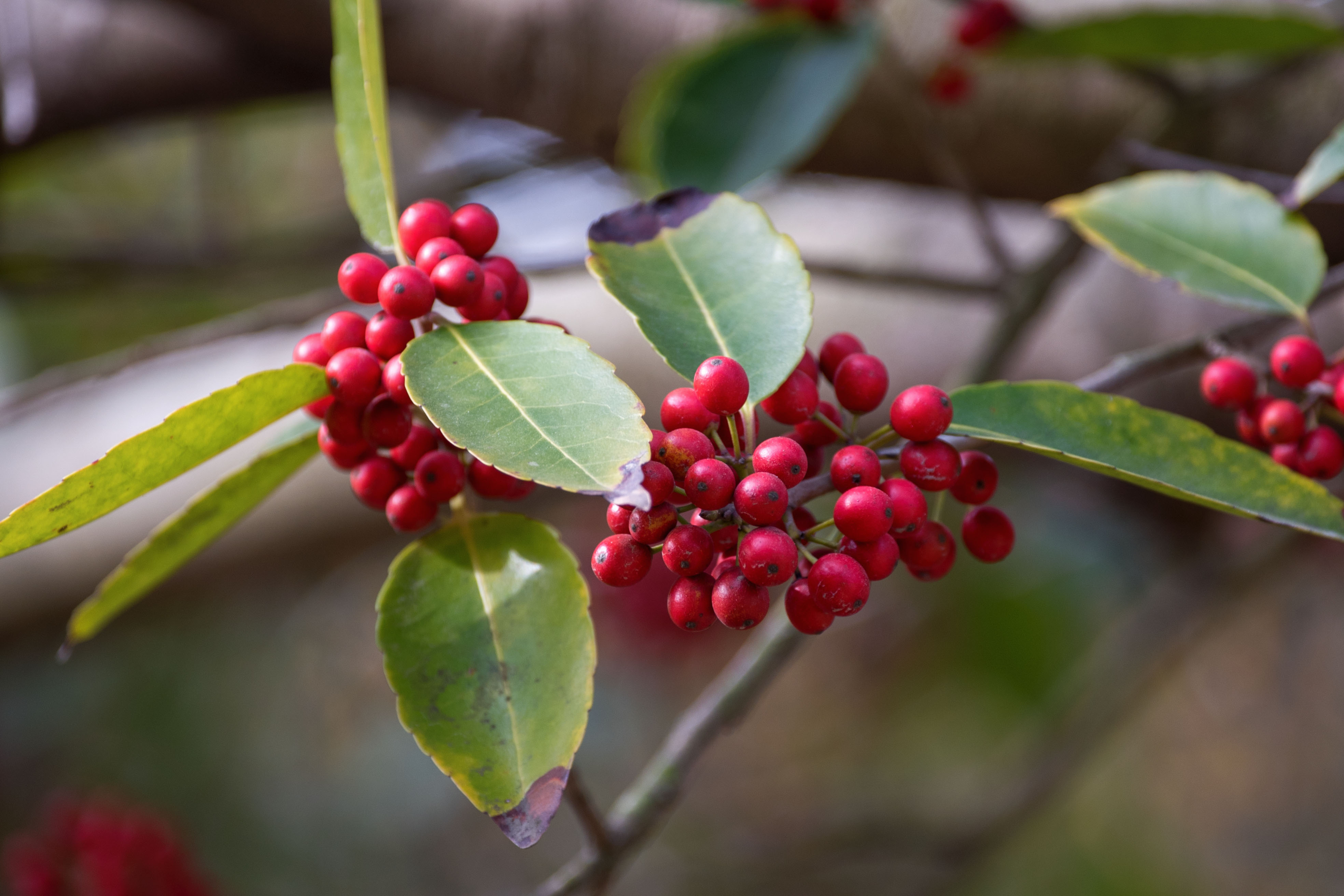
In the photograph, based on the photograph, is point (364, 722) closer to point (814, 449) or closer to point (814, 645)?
point (814, 645)

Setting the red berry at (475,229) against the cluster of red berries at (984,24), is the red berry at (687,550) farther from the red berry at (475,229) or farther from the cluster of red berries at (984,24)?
the cluster of red berries at (984,24)

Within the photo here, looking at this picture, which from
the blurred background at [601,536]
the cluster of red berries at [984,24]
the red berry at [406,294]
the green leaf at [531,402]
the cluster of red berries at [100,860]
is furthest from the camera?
the cluster of red berries at [100,860]

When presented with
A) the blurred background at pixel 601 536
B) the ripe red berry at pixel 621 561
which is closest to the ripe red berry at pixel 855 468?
the ripe red berry at pixel 621 561

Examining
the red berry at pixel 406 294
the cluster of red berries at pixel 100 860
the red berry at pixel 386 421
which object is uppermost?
the red berry at pixel 406 294

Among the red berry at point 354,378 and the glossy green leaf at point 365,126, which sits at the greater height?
the glossy green leaf at point 365,126

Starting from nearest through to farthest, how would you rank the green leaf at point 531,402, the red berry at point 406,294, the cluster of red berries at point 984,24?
the green leaf at point 531,402 → the red berry at point 406,294 → the cluster of red berries at point 984,24

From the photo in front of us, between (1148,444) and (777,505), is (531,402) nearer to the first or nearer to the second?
(777,505)

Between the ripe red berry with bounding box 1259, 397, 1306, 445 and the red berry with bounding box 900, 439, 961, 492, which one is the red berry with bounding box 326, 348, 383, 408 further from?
the ripe red berry with bounding box 1259, 397, 1306, 445

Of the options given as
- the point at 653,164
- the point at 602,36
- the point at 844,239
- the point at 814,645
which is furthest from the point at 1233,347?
the point at 814,645
